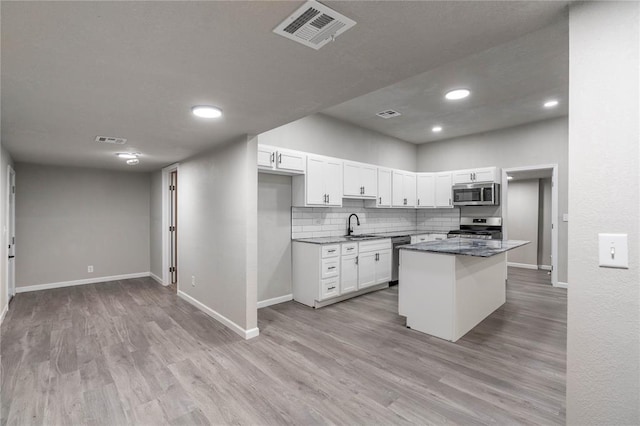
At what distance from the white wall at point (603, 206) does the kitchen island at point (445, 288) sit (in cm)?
179

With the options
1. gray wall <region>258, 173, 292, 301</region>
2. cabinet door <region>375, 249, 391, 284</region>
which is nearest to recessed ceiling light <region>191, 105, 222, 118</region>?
gray wall <region>258, 173, 292, 301</region>

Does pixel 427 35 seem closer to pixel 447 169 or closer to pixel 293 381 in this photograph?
pixel 293 381

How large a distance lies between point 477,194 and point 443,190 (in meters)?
0.71

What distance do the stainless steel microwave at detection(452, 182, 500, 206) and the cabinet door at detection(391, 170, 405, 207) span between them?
101 centimetres

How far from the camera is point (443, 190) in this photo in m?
6.22

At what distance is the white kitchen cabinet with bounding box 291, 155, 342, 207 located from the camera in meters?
4.39

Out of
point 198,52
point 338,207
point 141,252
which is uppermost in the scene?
point 198,52

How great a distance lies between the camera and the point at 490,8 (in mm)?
1255

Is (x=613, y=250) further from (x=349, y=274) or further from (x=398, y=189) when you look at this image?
(x=398, y=189)

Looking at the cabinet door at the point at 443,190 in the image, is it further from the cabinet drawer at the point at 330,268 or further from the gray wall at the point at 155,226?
the gray wall at the point at 155,226

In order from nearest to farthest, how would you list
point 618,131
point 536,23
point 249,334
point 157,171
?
1. point 618,131
2. point 536,23
3. point 249,334
4. point 157,171

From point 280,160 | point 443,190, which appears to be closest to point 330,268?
point 280,160

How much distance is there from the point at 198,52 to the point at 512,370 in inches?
127

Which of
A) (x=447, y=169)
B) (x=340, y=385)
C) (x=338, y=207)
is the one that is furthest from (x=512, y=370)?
(x=447, y=169)
